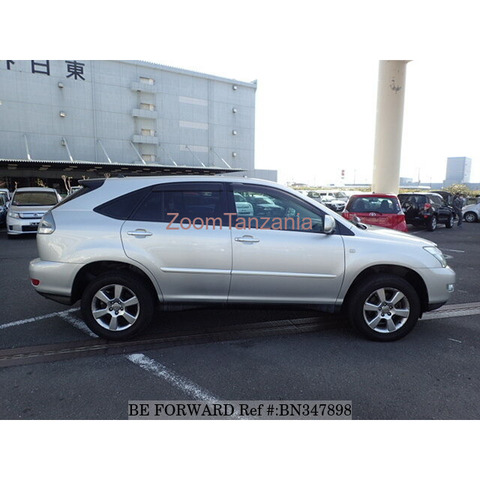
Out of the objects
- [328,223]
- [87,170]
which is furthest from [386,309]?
[87,170]

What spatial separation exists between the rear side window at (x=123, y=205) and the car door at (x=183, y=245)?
0.06 m

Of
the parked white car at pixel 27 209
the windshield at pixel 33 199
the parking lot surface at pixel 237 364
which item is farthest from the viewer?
the windshield at pixel 33 199

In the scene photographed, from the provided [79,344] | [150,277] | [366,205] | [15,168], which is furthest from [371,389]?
[15,168]

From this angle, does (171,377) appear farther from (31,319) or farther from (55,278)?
(31,319)

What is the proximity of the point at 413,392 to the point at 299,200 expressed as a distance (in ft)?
6.95

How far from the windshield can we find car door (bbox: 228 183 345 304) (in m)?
10.6

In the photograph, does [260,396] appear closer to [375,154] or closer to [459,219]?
[459,219]

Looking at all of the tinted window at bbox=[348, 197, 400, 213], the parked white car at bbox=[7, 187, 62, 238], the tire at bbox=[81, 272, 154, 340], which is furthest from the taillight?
the parked white car at bbox=[7, 187, 62, 238]

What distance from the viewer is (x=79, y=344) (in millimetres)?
3836

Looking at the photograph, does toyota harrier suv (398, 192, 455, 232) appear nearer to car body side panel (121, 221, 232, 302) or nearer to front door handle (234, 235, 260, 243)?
front door handle (234, 235, 260, 243)

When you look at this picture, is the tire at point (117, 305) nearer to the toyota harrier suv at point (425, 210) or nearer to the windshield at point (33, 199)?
the windshield at point (33, 199)

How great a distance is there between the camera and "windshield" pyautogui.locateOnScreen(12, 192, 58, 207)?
39.3ft

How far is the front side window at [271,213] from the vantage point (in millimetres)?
3850

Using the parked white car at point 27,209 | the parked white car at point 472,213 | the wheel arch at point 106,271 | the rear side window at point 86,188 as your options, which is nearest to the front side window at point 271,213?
the wheel arch at point 106,271
